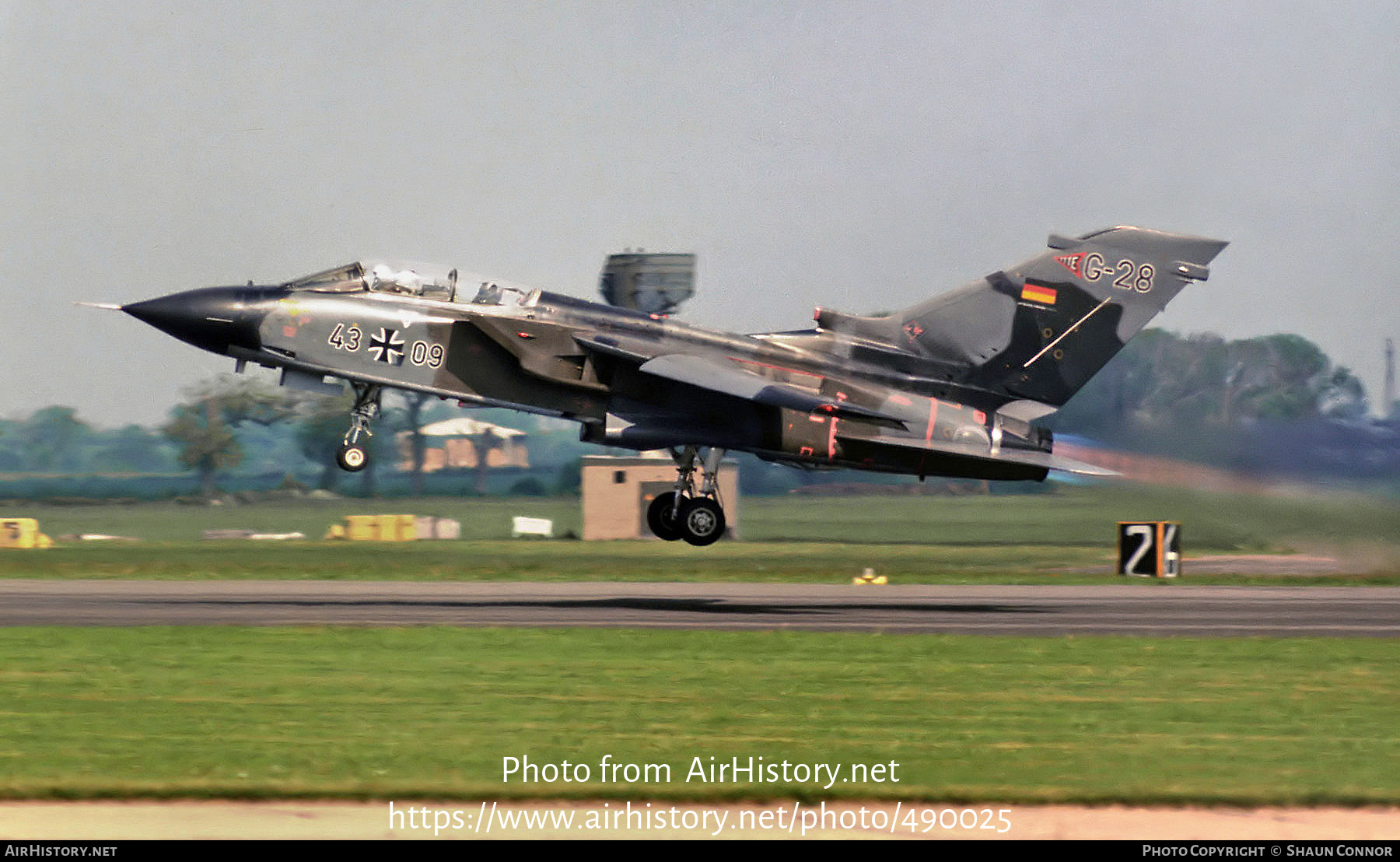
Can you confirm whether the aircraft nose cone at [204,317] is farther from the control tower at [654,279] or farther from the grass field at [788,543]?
the control tower at [654,279]

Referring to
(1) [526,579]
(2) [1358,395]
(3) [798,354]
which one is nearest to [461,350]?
(3) [798,354]

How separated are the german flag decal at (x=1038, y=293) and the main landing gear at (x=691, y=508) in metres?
6.04

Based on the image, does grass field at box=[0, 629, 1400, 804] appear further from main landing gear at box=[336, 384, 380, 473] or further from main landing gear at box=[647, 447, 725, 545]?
main landing gear at box=[647, 447, 725, 545]

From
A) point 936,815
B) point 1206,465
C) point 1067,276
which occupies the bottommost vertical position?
point 936,815

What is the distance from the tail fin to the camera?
88.9 ft

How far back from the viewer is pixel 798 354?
2673 cm

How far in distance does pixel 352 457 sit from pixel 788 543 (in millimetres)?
21151

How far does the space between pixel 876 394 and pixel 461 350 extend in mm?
6977

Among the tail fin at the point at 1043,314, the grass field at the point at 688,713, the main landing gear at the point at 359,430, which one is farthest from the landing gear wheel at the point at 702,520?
the grass field at the point at 688,713

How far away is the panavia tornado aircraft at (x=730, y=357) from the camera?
24516 mm

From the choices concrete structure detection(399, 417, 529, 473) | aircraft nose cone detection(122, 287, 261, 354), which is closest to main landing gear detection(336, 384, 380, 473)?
aircraft nose cone detection(122, 287, 261, 354)

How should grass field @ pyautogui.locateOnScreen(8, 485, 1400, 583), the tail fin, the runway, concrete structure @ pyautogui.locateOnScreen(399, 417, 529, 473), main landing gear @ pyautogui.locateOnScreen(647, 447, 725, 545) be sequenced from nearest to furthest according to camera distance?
the runway, main landing gear @ pyautogui.locateOnScreen(647, 447, 725, 545), the tail fin, grass field @ pyautogui.locateOnScreen(8, 485, 1400, 583), concrete structure @ pyautogui.locateOnScreen(399, 417, 529, 473)

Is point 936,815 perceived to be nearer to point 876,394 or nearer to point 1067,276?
point 876,394

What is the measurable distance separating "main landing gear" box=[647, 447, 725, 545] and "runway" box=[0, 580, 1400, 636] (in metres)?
1.15
